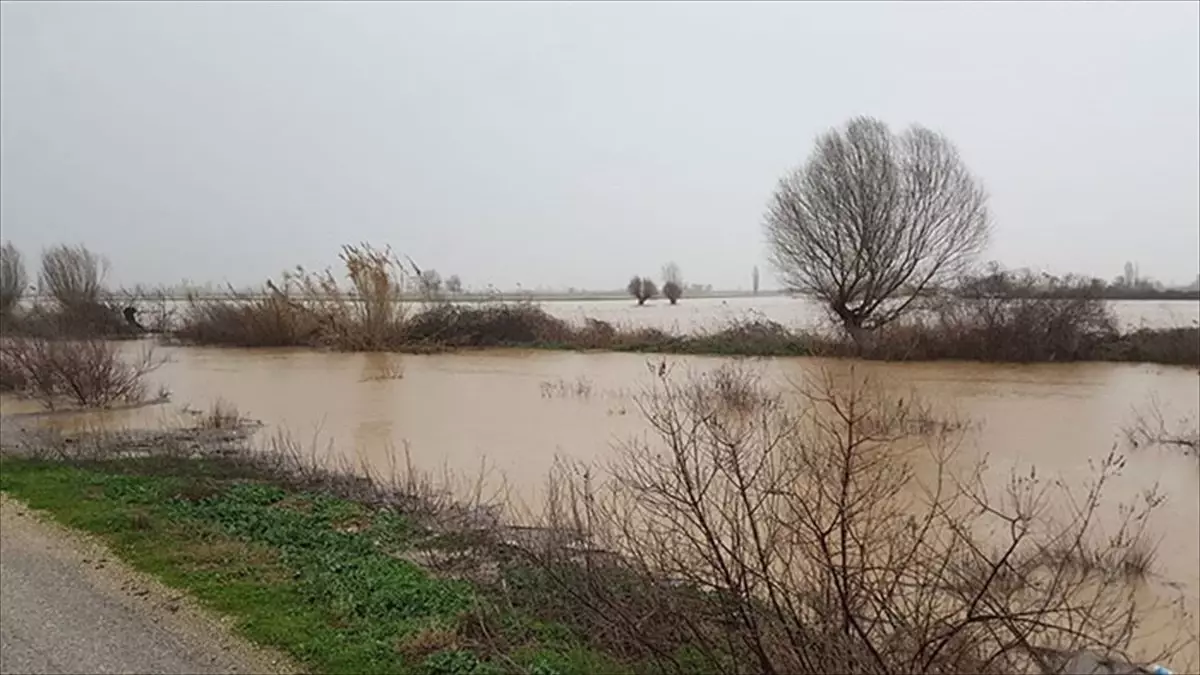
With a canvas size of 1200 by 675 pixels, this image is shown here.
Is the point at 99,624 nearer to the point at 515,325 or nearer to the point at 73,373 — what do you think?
the point at 73,373

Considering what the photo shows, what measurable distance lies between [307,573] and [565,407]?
11751mm

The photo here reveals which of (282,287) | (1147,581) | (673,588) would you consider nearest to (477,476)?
(673,588)

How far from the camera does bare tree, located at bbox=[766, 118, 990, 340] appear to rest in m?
26.1

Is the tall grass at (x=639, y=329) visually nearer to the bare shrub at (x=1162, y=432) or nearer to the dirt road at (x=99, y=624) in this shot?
the bare shrub at (x=1162, y=432)

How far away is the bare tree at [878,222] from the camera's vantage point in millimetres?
26078

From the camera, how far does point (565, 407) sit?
56.9 ft

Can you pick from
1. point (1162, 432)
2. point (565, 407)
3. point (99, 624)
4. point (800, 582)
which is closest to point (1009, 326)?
point (1162, 432)

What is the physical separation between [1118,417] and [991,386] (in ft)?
16.5

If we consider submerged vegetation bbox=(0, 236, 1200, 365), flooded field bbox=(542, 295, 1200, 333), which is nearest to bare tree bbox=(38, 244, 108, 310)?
submerged vegetation bbox=(0, 236, 1200, 365)

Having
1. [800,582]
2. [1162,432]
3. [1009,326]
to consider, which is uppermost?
[1009,326]

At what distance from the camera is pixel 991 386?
20.7 m

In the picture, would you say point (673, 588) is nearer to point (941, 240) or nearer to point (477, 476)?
point (477, 476)

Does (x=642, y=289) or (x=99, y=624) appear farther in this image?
(x=642, y=289)

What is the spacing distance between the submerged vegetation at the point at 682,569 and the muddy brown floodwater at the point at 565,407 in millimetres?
1486
